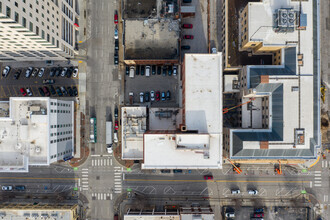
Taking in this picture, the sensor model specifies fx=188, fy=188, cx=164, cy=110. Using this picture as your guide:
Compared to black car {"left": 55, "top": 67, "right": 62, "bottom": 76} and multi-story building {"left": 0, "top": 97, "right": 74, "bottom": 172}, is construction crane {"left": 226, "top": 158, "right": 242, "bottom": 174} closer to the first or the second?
multi-story building {"left": 0, "top": 97, "right": 74, "bottom": 172}

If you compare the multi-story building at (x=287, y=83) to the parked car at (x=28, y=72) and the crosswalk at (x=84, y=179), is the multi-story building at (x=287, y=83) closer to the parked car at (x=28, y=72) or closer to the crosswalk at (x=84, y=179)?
the crosswalk at (x=84, y=179)

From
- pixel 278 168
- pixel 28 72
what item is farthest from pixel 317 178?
pixel 28 72

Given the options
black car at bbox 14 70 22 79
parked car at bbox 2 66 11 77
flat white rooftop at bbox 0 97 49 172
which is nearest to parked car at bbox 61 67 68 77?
black car at bbox 14 70 22 79

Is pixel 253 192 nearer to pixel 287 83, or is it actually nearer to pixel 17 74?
Result: pixel 287 83

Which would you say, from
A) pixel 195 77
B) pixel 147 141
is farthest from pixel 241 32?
pixel 147 141

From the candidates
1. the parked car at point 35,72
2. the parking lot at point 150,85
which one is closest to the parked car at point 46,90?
the parked car at point 35,72

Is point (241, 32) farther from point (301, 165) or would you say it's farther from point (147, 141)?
point (301, 165)
